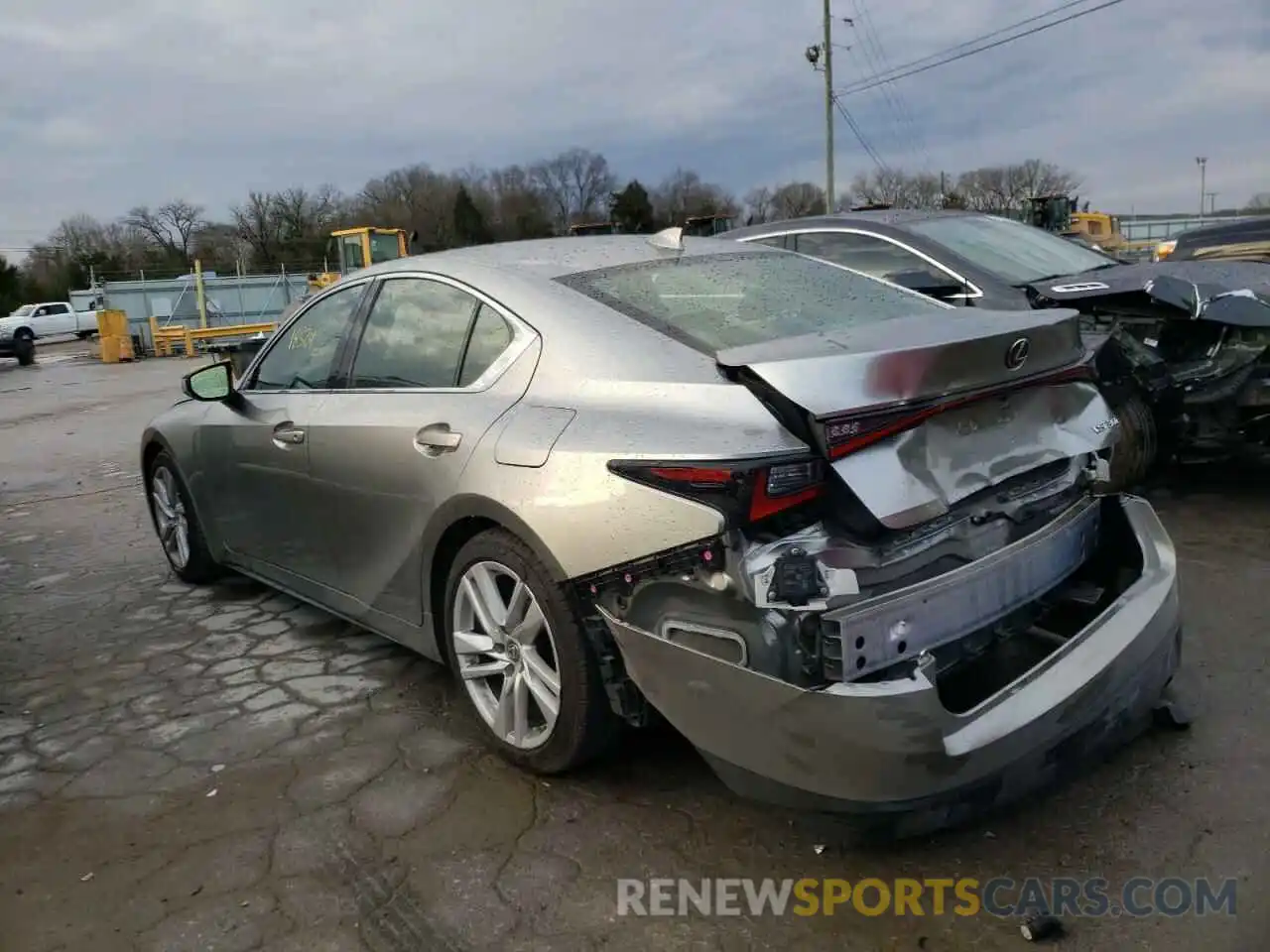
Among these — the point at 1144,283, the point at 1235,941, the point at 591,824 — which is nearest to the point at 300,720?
the point at 591,824

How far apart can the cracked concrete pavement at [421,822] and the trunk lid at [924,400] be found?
84cm

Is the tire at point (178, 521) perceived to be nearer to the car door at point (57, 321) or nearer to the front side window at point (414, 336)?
the front side window at point (414, 336)

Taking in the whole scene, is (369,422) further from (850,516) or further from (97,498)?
(97,498)

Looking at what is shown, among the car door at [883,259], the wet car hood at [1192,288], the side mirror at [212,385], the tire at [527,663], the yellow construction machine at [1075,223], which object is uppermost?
the yellow construction machine at [1075,223]

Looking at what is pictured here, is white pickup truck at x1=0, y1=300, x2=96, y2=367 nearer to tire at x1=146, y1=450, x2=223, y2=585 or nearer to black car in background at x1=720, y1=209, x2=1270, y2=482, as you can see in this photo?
tire at x1=146, y1=450, x2=223, y2=585

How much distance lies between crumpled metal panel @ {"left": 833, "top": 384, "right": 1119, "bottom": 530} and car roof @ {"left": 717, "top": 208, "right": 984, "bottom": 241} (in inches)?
128

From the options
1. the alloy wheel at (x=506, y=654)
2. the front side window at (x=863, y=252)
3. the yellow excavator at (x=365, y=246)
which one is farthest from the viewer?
the yellow excavator at (x=365, y=246)

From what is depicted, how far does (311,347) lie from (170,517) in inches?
67.1

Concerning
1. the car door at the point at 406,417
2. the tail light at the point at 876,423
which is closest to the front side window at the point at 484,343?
the car door at the point at 406,417

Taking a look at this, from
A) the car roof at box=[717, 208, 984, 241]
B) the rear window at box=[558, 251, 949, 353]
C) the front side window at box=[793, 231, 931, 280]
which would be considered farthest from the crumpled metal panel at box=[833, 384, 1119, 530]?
the car roof at box=[717, 208, 984, 241]

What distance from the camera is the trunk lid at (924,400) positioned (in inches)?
87.9

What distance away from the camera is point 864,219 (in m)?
5.96

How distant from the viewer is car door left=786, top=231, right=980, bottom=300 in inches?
211

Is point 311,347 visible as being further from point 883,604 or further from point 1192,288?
point 1192,288
